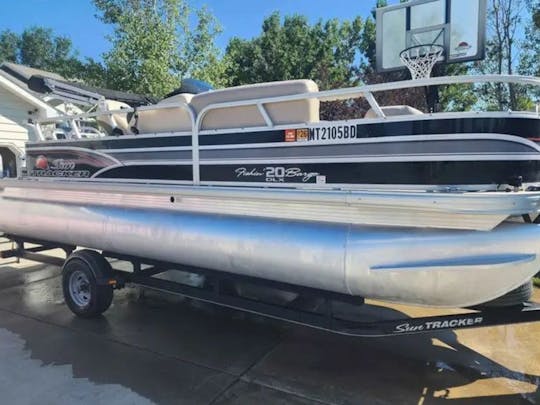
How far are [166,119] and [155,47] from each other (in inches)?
487

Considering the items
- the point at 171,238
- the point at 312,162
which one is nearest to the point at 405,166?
the point at 312,162

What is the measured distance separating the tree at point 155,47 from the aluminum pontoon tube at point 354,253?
1227 centimetres

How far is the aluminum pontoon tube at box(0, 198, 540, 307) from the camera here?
262cm

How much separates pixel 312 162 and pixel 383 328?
1249 millimetres

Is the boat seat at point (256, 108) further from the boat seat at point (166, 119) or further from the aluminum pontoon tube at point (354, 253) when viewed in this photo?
the aluminum pontoon tube at point (354, 253)

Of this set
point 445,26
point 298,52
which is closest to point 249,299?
point 445,26

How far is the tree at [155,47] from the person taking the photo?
49.9 feet

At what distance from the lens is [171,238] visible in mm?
3750

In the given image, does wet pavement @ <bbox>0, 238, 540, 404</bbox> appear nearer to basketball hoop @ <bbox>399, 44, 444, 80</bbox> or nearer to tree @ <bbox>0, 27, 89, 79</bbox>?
basketball hoop @ <bbox>399, 44, 444, 80</bbox>

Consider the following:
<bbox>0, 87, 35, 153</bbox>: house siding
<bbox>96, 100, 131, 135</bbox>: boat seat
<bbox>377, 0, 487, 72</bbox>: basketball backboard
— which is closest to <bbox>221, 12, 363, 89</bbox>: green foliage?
<bbox>0, 87, 35, 153</bbox>: house siding

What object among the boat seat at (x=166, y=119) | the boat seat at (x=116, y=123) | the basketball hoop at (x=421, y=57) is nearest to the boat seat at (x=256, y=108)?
the boat seat at (x=166, y=119)

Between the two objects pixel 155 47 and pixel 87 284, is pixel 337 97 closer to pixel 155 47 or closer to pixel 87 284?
pixel 87 284

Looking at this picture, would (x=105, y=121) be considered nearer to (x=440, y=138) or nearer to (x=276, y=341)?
(x=276, y=341)

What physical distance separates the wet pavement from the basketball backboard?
4338mm
